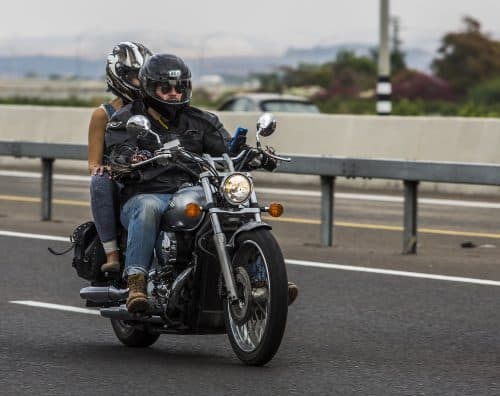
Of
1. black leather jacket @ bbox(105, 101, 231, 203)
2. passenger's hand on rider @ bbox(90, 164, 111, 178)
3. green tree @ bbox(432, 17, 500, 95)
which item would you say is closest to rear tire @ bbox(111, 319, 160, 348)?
black leather jacket @ bbox(105, 101, 231, 203)

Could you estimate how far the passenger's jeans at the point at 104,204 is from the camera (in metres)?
8.88

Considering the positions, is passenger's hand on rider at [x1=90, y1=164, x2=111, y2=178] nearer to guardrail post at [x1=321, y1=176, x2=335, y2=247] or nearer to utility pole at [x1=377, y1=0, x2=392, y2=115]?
guardrail post at [x1=321, y1=176, x2=335, y2=247]

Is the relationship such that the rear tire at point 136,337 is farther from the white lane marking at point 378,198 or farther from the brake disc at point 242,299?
the white lane marking at point 378,198

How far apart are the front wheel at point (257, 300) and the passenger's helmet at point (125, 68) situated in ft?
5.07

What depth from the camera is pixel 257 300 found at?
26.6ft

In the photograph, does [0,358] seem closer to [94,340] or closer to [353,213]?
[94,340]

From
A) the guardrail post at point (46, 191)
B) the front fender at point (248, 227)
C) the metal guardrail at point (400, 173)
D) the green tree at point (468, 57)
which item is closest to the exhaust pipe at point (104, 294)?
the front fender at point (248, 227)

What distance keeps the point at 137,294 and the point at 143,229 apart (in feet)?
1.11

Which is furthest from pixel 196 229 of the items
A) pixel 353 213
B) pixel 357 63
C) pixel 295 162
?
pixel 357 63

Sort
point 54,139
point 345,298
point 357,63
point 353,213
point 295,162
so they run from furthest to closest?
point 357,63
point 54,139
point 353,213
point 295,162
point 345,298

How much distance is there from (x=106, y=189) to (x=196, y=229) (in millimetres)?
733

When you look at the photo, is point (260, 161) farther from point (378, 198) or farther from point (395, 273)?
point (378, 198)

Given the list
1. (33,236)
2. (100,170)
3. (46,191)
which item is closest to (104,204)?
(100,170)

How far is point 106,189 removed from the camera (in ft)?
29.1
